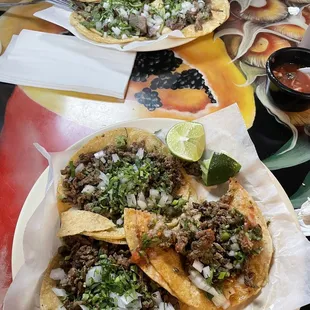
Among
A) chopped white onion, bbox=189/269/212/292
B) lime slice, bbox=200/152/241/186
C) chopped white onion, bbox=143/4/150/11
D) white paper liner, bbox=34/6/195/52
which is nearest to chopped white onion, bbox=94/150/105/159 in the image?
lime slice, bbox=200/152/241/186

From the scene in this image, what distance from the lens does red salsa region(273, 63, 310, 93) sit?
271cm

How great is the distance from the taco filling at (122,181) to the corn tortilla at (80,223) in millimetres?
96

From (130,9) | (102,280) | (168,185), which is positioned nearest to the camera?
(102,280)

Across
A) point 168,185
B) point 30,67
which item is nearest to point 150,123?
point 168,185

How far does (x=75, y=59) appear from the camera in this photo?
3.01m

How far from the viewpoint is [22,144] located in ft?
8.68

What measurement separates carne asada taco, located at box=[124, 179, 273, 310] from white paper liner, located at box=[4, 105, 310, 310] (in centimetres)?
7

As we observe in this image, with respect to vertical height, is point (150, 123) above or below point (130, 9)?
below

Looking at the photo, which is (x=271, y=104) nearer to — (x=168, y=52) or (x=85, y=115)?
(x=168, y=52)

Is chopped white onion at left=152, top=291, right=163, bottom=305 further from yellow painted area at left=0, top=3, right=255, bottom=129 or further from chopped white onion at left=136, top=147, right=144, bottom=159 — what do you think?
yellow painted area at left=0, top=3, right=255, bottom=129

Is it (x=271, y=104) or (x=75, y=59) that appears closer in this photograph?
(x=271, y=104)

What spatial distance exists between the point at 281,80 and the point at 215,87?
43 centimetres

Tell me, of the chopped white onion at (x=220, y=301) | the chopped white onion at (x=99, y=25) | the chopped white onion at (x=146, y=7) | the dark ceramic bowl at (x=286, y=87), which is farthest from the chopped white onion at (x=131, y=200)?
the chopped white onion at (x=146, y=7)

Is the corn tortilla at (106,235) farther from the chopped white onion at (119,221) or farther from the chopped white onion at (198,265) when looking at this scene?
the chopped white onion at (198,265)
